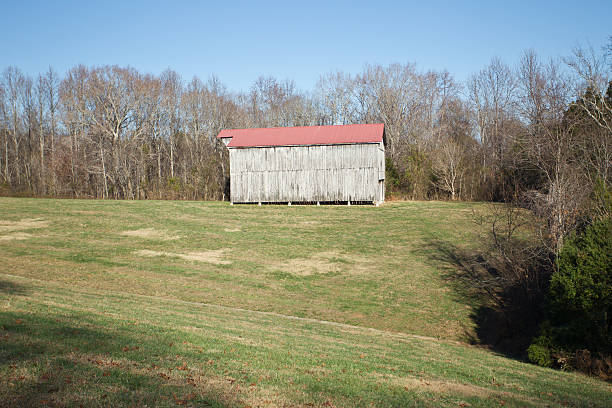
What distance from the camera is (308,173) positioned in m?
39.7

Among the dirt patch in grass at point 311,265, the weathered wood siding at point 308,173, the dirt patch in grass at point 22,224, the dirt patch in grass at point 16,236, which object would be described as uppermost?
the weathered wood siding at point 308,173

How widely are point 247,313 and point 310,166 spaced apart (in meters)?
25.5

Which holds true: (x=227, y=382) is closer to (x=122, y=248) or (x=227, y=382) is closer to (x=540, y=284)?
(x=540, y=284)

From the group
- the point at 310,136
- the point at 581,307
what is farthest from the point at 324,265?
the point at 310,136

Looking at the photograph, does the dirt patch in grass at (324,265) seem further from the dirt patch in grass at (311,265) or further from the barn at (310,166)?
the barn at (310,166)

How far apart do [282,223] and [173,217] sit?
8.04 m

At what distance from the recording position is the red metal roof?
39.1 meters

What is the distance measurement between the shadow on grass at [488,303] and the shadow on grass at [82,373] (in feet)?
35.1

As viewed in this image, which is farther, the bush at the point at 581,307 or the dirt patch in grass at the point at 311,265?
the dirt patch in grass at the point at 311,265

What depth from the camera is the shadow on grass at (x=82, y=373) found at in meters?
5.22

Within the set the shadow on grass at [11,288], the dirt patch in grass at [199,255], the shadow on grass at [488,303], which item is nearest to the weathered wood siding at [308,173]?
the shadow on grass at [488,303]

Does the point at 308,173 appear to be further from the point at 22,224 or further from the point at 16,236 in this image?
the point at 16,236

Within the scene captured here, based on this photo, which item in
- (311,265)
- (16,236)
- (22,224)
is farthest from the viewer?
(22,224)

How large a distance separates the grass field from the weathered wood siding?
3.71 metres
